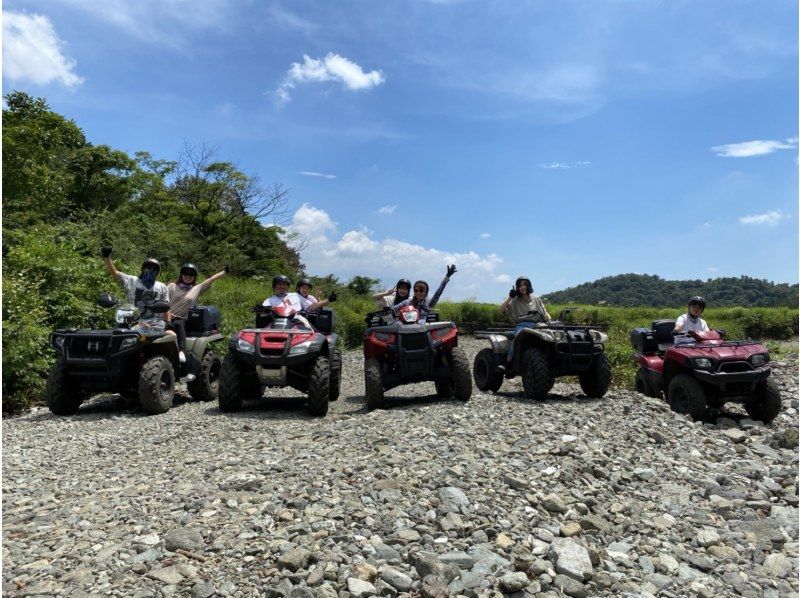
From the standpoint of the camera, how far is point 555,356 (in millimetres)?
8391

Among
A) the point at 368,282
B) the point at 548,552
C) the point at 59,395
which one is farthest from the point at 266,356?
the point at 368,282

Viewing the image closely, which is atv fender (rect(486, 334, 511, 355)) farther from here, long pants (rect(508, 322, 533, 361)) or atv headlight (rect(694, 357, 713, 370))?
atv headlight (rect(694, 357, 713, 370))

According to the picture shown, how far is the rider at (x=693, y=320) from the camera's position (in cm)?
852

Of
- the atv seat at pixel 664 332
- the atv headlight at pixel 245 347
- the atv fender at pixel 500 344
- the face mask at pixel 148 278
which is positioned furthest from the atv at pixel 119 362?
the atv seat at pixel 664 332

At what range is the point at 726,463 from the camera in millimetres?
5668

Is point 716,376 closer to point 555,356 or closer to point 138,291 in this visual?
point 555,356

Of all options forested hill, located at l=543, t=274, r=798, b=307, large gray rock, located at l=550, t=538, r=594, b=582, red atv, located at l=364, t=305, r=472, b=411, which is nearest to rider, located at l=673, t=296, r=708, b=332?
red atv, located at l=364, t=305, r=472, b=411

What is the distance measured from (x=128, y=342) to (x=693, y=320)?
7494 millimetres

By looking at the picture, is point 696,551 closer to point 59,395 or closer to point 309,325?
point 309,325

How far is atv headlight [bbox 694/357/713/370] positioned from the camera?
7304mm

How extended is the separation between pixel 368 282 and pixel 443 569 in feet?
84.7

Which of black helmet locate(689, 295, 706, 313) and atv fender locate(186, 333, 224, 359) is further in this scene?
atv fender locate(186, 333, 224, 359)

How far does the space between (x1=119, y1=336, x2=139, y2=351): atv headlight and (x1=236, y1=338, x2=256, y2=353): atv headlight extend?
4.12ft

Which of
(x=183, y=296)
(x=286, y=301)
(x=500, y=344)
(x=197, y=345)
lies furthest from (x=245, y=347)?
(x=500, y=344)
